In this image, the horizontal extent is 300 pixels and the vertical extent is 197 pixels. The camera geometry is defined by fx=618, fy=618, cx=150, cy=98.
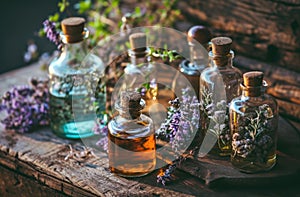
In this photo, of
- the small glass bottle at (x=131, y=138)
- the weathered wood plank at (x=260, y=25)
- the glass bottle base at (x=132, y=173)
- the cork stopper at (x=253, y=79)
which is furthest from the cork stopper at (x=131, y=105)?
the weathered wood plank at (x=260, y=25)

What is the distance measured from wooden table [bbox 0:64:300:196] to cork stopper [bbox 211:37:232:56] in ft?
0.85

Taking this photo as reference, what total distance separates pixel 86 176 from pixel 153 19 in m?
0.80

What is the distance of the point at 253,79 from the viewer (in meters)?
1.33

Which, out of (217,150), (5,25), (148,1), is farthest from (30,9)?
(217,150)

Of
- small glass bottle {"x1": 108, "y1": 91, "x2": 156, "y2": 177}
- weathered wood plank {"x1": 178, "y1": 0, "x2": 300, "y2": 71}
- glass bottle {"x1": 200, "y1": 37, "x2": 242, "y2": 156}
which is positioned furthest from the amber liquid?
weathered wood plank {"x1": 178, "y1": 0, "x2": 300, "y2": 71}

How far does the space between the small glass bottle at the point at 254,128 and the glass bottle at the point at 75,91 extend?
0.41 metres

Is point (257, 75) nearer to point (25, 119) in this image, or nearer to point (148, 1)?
point (25, 119)

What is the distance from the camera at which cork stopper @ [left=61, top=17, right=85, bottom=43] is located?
5.16 ft

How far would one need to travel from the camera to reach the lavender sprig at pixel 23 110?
171 cm

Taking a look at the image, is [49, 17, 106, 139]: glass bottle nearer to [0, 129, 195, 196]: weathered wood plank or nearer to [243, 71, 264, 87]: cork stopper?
[0, 129, 195, 196]: weathered wood plank

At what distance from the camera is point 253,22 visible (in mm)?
1894

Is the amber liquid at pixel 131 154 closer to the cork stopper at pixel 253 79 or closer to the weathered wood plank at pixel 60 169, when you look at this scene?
the weathered wood plank at pixel 60 169

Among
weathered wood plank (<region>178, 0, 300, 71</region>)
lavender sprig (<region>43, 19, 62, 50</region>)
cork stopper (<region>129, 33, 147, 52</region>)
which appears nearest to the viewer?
cork stopper (<region>129, 33, 147, 52</region>)

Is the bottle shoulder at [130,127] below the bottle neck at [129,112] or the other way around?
below
